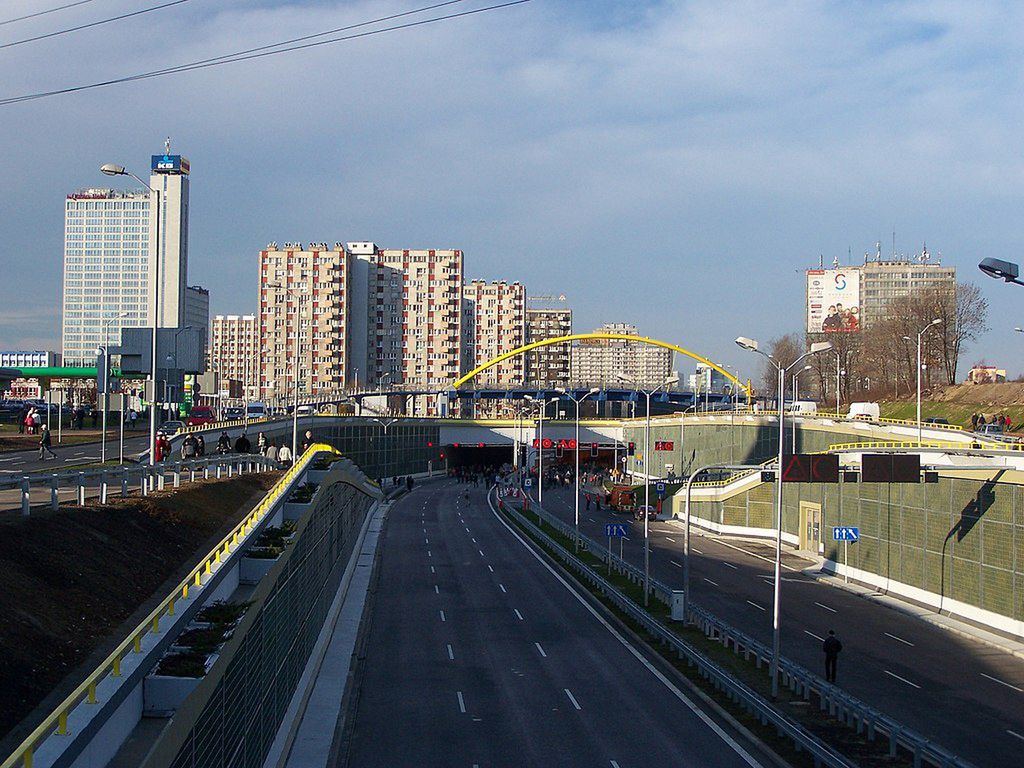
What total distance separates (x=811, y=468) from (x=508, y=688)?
12603 millimetres

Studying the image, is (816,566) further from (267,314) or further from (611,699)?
(267,314)

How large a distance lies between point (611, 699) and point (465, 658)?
→ 692 cm

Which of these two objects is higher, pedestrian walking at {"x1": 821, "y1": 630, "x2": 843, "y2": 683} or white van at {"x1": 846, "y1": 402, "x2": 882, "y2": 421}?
white van at {"x1": 846, "y1": 402, "x2": 882, "y2": 421}

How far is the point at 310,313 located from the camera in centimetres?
18888

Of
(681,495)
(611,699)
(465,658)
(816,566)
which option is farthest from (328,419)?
(611,699)

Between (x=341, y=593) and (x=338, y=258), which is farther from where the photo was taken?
(x=338, y=258)

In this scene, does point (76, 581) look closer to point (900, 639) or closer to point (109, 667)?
point (109, 667)

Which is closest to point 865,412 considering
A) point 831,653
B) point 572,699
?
point 831,653

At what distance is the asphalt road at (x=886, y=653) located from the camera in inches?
1035

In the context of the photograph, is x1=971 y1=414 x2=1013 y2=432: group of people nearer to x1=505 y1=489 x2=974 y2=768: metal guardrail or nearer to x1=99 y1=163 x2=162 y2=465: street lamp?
x1=505 y1=489 x2=974 y2=768: metal guardrail

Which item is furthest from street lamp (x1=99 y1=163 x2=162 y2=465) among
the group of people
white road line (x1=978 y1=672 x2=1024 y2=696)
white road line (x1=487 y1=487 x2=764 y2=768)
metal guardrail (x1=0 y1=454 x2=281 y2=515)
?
the group of people

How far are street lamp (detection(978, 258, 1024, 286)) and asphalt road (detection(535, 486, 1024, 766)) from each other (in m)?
10.9

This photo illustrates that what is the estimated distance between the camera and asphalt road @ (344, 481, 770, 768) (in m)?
23.3

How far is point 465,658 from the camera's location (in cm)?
3394
